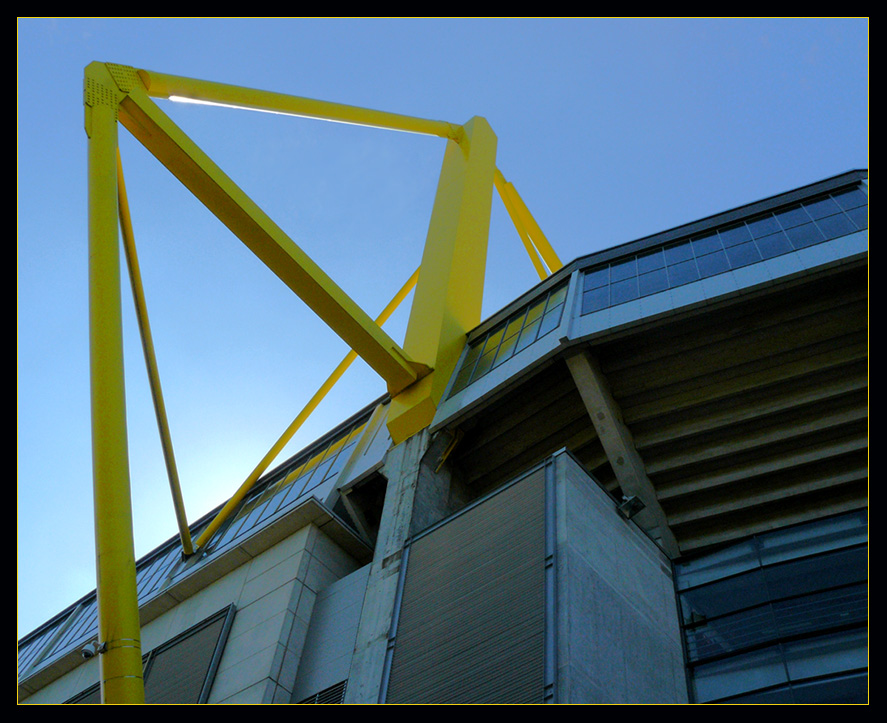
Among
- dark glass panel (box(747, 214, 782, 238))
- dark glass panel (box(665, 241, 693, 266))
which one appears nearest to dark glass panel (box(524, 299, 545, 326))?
dark glass panel (box(665, 241, 693, 266))

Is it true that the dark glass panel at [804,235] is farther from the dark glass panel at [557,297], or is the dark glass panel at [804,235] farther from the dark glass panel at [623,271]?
the dark glass panel at [557,297]

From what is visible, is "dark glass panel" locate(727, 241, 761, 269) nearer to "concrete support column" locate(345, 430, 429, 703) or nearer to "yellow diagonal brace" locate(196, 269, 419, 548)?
"concrete support column" locate(345, 430, 429, 703)

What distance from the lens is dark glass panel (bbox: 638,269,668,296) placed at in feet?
57.1

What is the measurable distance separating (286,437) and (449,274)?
677 cm

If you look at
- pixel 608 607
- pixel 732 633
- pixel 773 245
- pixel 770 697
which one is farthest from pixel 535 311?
pixel 770 697

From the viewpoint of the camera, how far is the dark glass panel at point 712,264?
1691 cm

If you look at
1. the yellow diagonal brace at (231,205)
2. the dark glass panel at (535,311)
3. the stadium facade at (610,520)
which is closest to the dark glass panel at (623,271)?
the stadium facade at (610,520)

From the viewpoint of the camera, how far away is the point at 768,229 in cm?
1767

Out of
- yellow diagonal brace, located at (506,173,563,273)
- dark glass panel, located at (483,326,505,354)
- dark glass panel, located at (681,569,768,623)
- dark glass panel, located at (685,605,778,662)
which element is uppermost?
yellow diagonal brace, located at (506,173,563,273)

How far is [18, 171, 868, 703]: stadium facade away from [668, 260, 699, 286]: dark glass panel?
5cm

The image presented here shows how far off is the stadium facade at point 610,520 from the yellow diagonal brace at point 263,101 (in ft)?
24.1

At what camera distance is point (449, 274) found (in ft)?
75.4

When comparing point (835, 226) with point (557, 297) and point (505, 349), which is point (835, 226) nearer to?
point (557, 297)

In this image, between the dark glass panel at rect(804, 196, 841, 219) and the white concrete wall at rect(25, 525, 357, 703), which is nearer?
the white concrete wall at rect(25, 525, 357, 703)
